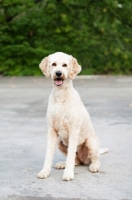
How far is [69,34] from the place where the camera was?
18.4 meters

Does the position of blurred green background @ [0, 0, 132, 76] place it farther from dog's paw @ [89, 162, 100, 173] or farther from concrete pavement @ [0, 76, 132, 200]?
dog's paw @ [89, 162, 100, 173]

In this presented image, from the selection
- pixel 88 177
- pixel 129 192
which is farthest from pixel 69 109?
pixel 129 192

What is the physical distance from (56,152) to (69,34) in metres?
12.7

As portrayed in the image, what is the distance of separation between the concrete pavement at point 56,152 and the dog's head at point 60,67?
977mm

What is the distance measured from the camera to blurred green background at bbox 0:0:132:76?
18.0m

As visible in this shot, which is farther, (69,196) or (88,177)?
(88,177)

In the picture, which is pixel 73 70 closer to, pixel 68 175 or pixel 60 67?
pixel 60 67

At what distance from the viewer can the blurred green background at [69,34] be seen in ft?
59.2

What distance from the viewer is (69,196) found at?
4.21 m

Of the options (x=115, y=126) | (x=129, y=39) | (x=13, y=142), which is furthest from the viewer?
(x=129, y=39)

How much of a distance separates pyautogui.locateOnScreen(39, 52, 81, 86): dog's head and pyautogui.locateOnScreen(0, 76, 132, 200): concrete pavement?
977 millimetres

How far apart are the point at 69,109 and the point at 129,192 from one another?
101cm

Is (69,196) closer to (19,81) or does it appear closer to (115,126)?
(115,126)

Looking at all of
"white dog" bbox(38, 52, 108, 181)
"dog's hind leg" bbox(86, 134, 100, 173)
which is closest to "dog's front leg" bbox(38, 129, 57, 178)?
"white dog" bbox(38, 52, 108, 181)
